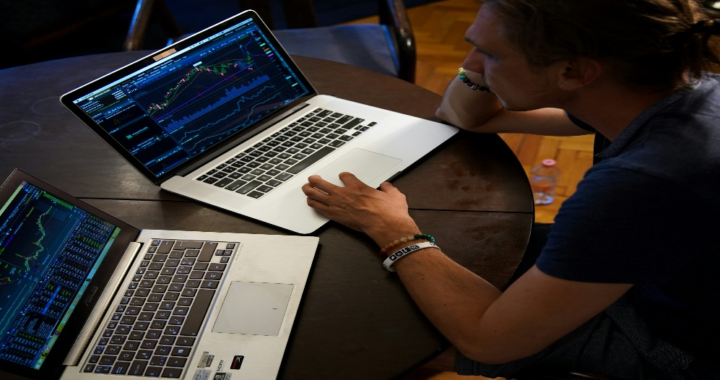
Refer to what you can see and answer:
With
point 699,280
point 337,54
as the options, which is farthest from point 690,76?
point 337,54

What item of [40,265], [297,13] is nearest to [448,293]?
[40,265]

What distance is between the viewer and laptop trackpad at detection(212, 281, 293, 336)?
36.9 inches

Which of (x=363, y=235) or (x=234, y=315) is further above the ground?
(x=363, y=235)

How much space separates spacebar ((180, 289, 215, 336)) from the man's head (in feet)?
1.88

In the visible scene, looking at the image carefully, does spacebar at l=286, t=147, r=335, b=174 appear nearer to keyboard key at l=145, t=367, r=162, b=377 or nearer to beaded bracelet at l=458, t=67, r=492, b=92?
beaded bracelet at l=458, t=67, r=492, b=92

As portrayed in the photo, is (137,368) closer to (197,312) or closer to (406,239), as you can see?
A: (197,312)

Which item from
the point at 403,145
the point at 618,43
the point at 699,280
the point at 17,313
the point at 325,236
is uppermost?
the point at 618,43

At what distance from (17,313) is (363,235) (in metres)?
0.51

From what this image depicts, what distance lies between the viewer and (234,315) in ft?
3.14

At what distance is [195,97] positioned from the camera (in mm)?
1280

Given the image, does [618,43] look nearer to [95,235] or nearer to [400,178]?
[400,178]

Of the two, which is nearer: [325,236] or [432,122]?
[325,236]

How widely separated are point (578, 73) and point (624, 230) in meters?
0.24

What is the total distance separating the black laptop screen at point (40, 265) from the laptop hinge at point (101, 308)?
3 cm
